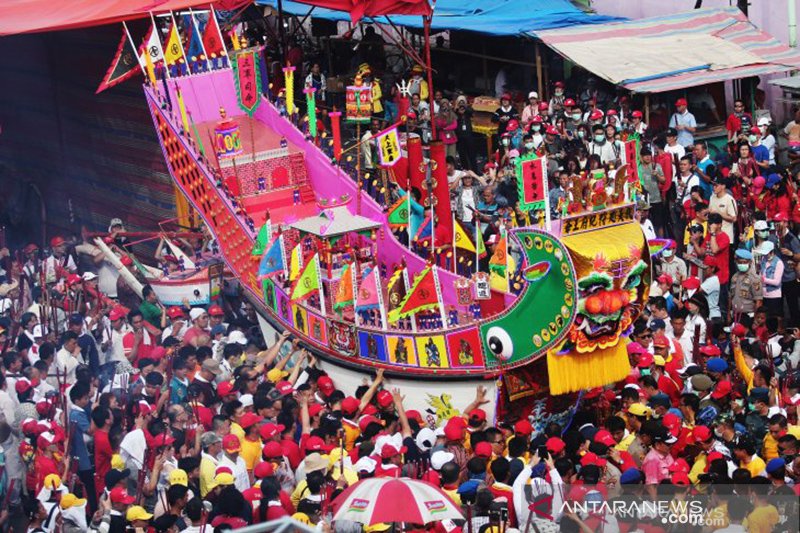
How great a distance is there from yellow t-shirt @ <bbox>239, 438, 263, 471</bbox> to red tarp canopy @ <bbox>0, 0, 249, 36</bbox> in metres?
7.33

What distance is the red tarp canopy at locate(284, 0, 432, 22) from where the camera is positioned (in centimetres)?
1745

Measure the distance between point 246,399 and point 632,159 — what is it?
405cm

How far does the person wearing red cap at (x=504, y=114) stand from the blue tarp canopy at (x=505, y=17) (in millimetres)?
926

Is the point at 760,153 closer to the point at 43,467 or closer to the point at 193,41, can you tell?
the point at 193,41

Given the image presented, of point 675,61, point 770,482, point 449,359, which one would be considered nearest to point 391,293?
point 449,359

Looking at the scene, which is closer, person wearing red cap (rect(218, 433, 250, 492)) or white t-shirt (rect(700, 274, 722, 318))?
person wearing red cap (rect(218, 433, 250, 492))

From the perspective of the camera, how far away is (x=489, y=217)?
1917cm

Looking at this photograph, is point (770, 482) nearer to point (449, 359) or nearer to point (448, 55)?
point (449, 359)

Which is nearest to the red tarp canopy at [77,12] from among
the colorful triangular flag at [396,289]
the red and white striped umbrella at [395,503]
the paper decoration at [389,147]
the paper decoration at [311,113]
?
the paper decoration at [311,113]

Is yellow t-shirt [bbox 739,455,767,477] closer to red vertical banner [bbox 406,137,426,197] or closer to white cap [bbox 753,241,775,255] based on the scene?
white cap [bbox 753,241,775,255]

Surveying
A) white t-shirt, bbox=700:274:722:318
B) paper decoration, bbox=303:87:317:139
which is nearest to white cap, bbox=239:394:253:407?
paper decoration, bbox=303:87:317:139

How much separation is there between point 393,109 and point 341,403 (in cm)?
947

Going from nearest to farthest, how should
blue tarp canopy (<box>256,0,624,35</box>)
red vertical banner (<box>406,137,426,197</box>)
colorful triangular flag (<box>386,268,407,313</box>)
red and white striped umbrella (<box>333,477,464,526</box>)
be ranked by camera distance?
1. red and white striped umbrella (<box>333,477,464,526</box>)
2. colorful triangular flag (<box>386,268,407,313</box>)
3. red vertical banner (<box>406,137,426,197</box>)
4. blue tarp canopy (<box>256,0,624,35</box>)

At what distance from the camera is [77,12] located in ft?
66.0
